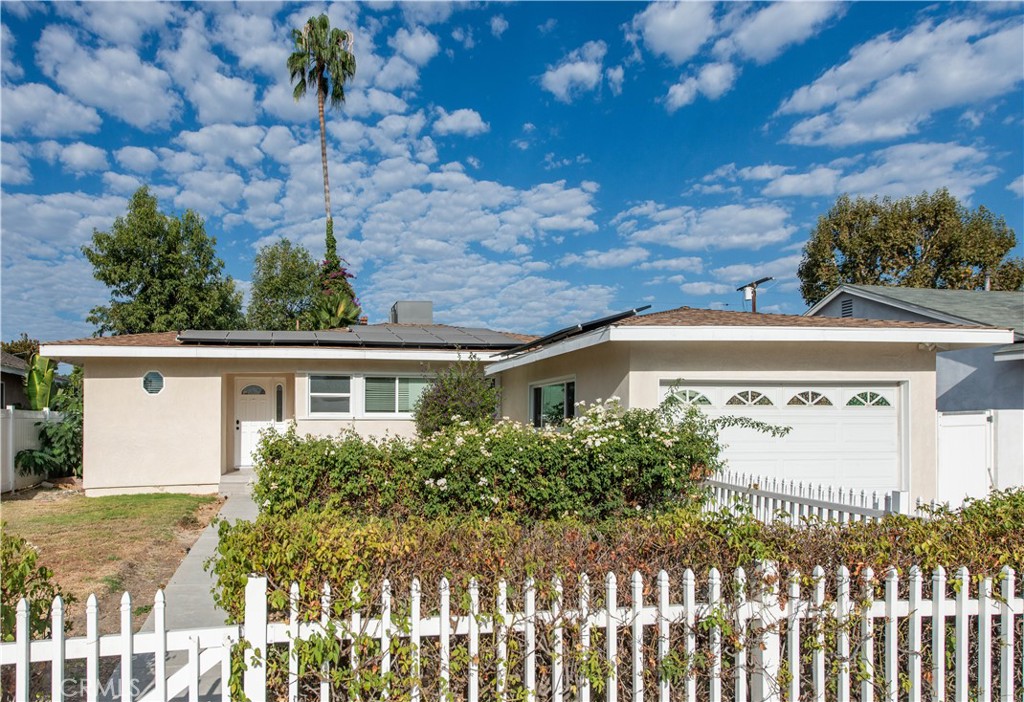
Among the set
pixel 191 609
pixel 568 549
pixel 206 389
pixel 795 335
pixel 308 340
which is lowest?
pixel 191 609

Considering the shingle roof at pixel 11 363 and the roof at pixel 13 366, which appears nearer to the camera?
the roof at pixel 13 366

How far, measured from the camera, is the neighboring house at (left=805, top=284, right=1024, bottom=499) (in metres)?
10.3

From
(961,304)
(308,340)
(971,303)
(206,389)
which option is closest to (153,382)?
(206,389)

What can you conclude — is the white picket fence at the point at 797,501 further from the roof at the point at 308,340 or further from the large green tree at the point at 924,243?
the large green tree at the point at 924,243

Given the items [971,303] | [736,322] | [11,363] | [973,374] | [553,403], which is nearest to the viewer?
[736,322]

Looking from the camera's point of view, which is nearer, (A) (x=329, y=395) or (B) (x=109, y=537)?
(B) (x=109, y=537)

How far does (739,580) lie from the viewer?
9.77 feet

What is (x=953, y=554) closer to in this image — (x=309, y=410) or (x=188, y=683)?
(x=188, y=683)

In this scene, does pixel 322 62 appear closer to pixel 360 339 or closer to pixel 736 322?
pixel 360 339

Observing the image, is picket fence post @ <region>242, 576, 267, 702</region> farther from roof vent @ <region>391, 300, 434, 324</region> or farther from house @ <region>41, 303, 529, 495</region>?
roof vent @ <region>391, 300, 434, 324</region>

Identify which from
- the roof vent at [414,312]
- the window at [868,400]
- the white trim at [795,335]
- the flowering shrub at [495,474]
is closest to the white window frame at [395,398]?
the white trim at [795,335]

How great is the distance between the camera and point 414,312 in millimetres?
21406

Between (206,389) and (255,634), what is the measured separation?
1266cm

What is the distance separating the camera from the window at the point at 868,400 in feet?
31.1
